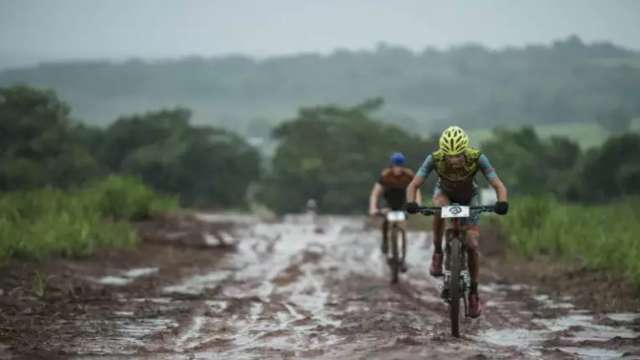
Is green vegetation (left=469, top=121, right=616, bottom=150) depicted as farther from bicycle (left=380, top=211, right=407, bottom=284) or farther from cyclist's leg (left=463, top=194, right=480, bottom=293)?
cyclist's leg (left=463, top=194, right=480, bottom=293)

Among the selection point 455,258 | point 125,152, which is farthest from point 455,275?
point 125,152

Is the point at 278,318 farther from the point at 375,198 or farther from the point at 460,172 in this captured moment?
the point at 375,198

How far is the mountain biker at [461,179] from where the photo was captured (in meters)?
11.9

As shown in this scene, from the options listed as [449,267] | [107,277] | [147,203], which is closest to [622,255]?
[449,267]

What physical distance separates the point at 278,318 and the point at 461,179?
284 centimetres

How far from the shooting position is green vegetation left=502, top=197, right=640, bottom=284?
18.6 m

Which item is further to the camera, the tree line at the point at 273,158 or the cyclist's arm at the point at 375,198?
the tree line at the point at 273,158

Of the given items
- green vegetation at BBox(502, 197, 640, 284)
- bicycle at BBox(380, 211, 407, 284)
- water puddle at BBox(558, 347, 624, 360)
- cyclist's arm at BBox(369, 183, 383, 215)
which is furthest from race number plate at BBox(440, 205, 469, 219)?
bicycle at BBox(380, 211, 407, 284)

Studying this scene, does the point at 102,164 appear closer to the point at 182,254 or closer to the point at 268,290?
the point at 182,254

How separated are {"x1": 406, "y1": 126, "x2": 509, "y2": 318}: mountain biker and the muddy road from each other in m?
0.87

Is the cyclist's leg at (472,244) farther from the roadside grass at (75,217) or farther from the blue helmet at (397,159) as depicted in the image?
the roadside grass at (75,217)

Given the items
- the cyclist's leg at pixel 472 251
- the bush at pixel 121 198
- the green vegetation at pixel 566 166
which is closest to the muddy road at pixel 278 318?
the cyclist's leg at pixel 472 251

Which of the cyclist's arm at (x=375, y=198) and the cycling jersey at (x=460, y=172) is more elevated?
the cycling jersey at (x=460, y=172)

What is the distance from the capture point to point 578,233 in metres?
23.0
